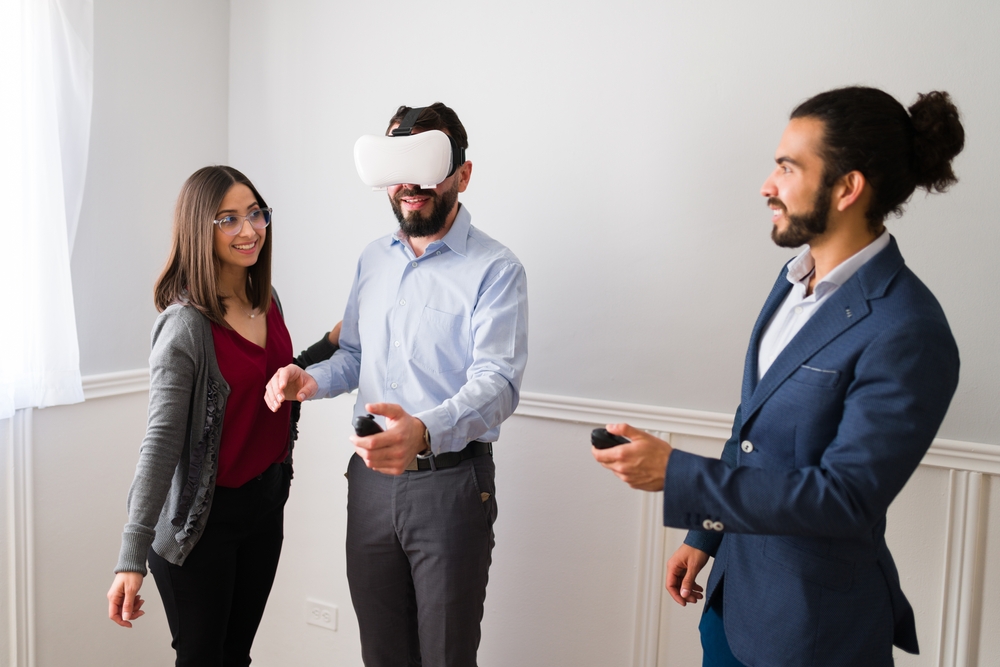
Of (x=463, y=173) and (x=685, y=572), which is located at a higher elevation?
(x=463, y=173)

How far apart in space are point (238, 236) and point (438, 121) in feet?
1.76

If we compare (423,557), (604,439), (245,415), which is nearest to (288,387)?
(245,415)

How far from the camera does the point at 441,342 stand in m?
1.63

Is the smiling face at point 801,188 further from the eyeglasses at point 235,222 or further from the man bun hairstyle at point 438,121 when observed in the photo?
the eyeglasses at point 235,222

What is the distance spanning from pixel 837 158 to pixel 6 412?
6.81 ft

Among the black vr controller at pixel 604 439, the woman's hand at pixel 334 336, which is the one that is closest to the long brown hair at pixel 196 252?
the woman's hand at pixel 334 336

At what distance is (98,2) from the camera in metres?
2.06

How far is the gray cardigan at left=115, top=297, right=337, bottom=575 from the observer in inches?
54.8

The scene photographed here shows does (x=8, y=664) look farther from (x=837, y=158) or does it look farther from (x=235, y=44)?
(x=837, y=158)

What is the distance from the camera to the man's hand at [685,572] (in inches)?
55.0

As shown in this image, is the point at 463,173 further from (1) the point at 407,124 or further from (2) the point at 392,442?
(2) the point at 392,442

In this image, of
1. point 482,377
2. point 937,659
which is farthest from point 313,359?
point 937,659

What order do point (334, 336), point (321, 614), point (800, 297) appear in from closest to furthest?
point (800, 297) < point (334, 336) < point (321, 614)

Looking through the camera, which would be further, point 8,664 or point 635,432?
point 8,664
